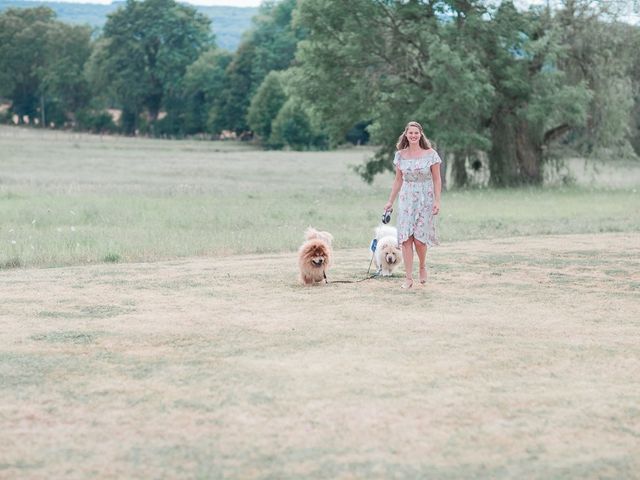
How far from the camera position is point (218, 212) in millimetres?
25438

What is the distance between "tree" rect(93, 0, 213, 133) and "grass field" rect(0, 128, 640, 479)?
272 feet

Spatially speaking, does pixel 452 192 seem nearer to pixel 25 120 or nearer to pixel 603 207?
pixel 603 207

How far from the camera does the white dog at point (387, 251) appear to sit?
14.1 m

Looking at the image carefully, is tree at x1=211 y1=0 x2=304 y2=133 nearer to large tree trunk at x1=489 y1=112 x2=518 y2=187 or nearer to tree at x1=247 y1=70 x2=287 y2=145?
tree at x1=247 y1=70 x2=287 y2=145

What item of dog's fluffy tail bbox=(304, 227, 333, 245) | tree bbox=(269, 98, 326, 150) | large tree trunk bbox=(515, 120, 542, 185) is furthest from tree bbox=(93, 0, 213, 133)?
dog's fluffy tail bbox=(304, 227, 333, 245)

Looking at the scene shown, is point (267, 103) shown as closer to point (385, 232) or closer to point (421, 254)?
point (385, 232)

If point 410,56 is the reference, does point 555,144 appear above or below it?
below

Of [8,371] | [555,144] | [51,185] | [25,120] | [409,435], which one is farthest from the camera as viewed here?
[25,120]

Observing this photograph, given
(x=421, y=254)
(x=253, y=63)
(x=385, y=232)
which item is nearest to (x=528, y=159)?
(x=385, y=232)

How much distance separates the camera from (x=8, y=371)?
8391mm

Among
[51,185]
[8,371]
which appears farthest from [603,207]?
[8,371]

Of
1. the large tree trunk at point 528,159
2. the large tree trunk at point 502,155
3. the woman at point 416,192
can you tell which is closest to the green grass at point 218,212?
the large tree trunk at point 528,159

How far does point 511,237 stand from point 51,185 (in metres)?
20.1

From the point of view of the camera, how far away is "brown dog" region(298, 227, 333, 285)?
13195mm
